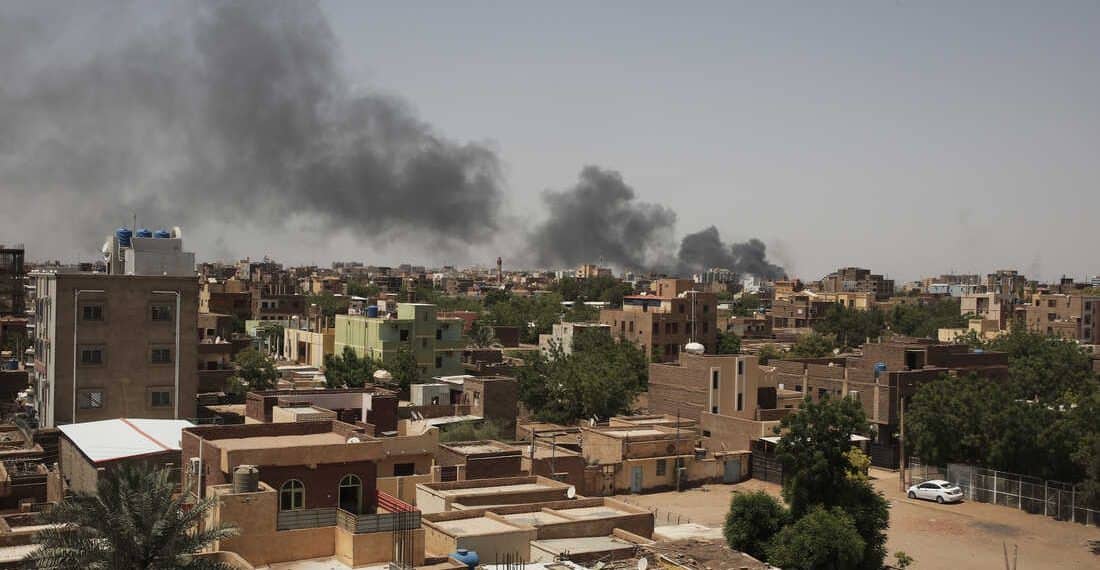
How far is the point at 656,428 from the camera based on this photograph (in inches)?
1686

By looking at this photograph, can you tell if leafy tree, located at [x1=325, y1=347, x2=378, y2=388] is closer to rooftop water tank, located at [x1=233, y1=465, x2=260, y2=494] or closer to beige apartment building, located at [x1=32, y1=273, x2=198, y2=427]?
beige apartment building, located at [x1=32, y1=273, x2=198, y2=427]

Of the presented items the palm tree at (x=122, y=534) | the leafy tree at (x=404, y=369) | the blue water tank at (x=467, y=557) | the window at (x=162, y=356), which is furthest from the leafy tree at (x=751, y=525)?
the leafy tree at (x=404, y=369)

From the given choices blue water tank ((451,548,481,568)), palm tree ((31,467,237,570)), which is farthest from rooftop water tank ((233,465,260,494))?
blue water tank ((451,548,481,568))

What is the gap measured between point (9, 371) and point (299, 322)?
102 feet

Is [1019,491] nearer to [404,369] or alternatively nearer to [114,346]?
[404,369]

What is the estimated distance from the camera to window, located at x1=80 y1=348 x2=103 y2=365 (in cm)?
3591

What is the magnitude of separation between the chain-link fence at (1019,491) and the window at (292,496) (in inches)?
989

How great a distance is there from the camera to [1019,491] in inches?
1452

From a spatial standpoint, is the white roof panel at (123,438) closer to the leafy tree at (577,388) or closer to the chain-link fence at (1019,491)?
the leafy tree at (577,388)

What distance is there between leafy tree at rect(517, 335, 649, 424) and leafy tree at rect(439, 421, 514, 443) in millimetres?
8396

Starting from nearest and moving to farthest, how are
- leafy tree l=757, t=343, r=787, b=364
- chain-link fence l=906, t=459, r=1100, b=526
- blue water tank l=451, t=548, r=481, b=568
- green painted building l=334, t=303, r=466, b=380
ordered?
blue water tank l=451, t=548, r=481, b=568
chain-link fence l=906, t=459, r=1100, b=526
green painted building l=334, t=303, r=466, b=380
leafy tree l=757, t=343, r=787, b=364

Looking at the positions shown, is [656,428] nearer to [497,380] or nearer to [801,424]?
[497,380]

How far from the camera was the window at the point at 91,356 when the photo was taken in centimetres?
3591

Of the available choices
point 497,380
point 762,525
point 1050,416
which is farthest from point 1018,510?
point 497,380
